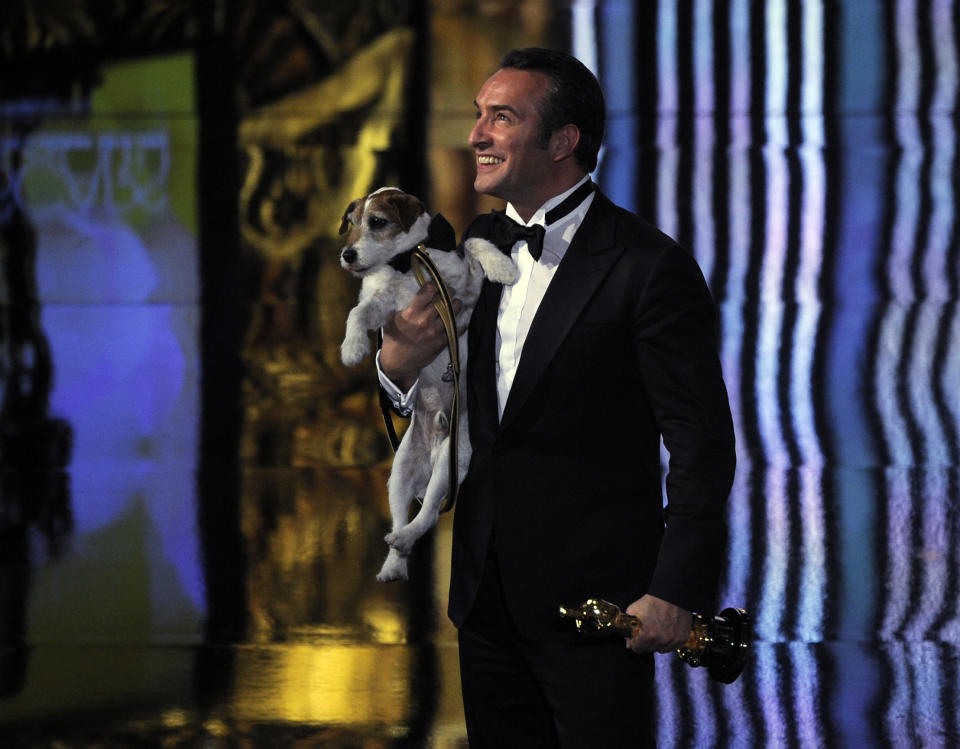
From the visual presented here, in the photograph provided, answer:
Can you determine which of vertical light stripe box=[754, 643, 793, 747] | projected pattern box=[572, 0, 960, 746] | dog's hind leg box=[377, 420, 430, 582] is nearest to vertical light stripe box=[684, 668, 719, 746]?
vertical light stripe box=[754, 643, 793, 747]

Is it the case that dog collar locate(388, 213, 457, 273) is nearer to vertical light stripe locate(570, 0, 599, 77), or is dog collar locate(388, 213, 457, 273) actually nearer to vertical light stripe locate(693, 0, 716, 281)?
vertical light stripe locate(693, 0, 716, 281)

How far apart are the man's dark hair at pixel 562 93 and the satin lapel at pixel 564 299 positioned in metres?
0.16

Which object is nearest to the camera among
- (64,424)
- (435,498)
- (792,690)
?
(435,498)

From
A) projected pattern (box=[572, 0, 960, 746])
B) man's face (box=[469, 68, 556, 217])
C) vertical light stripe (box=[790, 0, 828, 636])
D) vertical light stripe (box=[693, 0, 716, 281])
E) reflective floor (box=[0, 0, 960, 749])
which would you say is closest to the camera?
man's face (box=[469, 68, 556, 217])

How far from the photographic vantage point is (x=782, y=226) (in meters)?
9.20

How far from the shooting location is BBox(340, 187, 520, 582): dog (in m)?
2.31

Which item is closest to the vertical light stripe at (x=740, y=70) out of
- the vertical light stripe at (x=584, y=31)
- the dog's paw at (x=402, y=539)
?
the vertical light stripe at (x=584, y=31)

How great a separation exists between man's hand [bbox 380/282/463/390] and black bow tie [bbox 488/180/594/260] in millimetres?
159

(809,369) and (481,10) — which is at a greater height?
(481,10)

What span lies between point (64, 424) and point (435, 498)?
20.3 ft

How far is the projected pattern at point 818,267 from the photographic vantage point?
17.5ft

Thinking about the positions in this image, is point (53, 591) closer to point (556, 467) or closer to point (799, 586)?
point (799, 586)

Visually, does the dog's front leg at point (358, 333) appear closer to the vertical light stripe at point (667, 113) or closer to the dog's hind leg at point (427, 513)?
the dog's hind leg at point (427, 513)

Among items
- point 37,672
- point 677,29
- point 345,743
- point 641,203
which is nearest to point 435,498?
point 345,743
